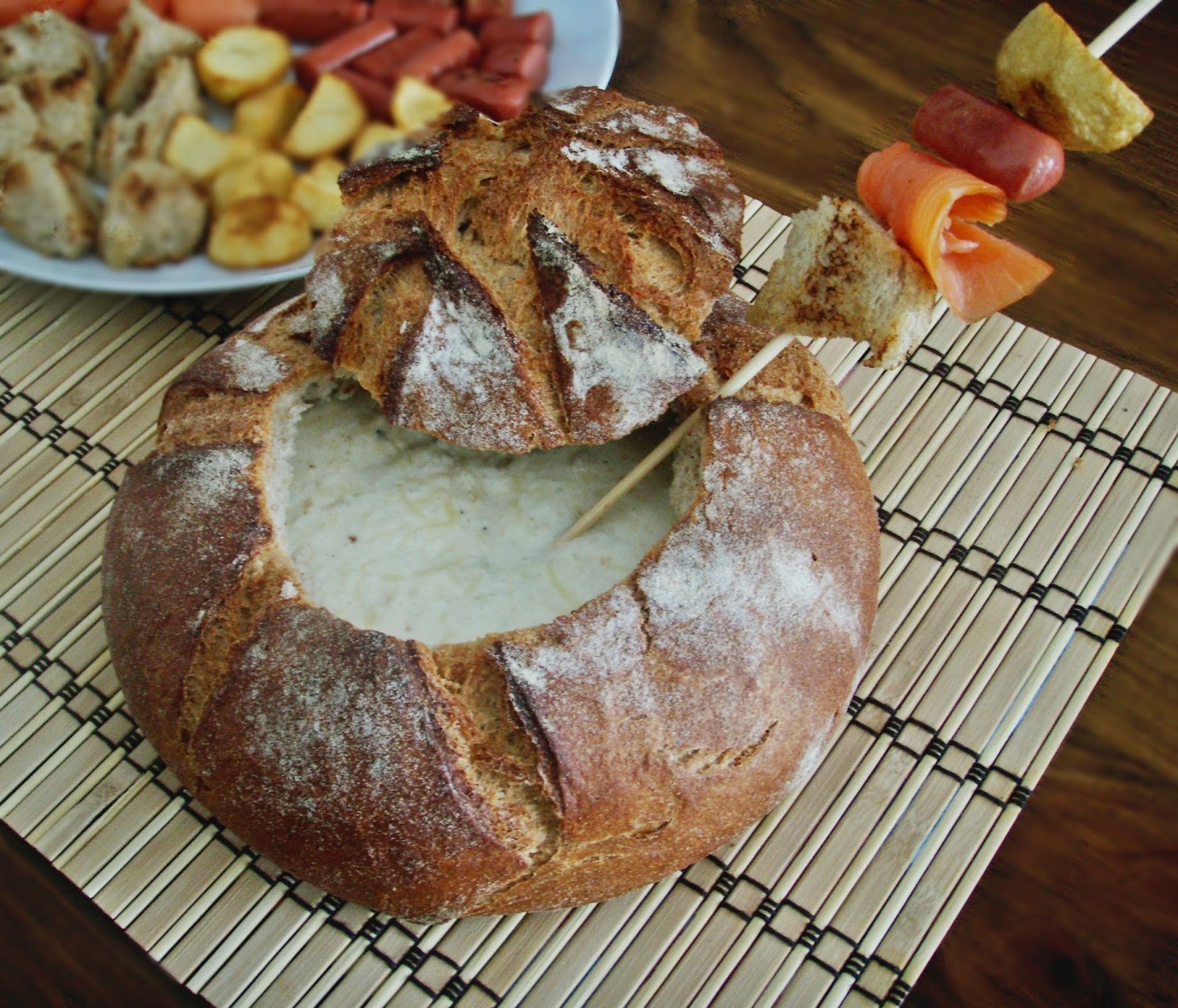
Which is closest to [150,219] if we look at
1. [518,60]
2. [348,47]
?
[348,47]

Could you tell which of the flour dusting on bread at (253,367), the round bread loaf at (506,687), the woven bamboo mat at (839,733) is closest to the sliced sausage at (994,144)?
the round bread loaf at (506,687)

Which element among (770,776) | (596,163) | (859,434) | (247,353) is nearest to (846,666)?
(770,776)

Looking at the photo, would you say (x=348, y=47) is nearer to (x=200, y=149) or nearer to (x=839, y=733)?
(x=200, y=149)

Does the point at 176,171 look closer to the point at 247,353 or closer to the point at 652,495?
the point at 247,353

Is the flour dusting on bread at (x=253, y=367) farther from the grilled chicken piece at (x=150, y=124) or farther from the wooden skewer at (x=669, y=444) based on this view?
the grilled chicken piece at (x=150, y=124)

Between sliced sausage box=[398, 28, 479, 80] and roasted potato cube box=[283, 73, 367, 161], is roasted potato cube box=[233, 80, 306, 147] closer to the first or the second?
roasted potato cube box=[283, 73, 367, 161]

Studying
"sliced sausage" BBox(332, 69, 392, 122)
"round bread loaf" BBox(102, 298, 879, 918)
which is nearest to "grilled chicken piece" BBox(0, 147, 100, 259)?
"sliced sausage" BBox(332, 69, 392, 122)
